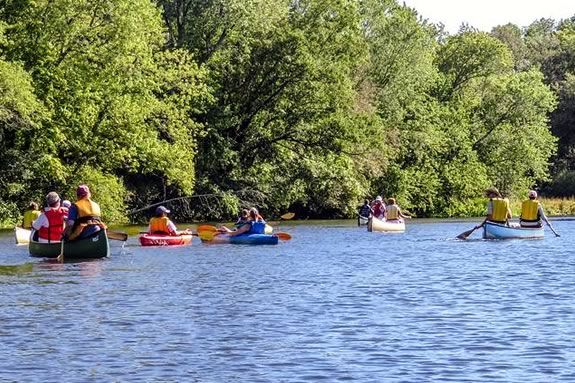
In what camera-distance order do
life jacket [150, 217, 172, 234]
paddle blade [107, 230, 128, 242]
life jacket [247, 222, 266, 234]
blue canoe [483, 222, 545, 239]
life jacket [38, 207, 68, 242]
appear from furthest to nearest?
blue canoe [483, 222, 545, 239] < life jacket [247, 222, 266, 234] < life jacket [150, 217, 172, 234] < paddle blade [107, 230, 128, 242] < life jacket [38, 207, 68, 242]

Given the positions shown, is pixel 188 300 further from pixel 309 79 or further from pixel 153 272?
pixel 309 79

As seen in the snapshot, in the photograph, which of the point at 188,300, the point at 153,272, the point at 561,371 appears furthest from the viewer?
the point at 153,272

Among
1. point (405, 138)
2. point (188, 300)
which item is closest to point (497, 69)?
point (405, 138)

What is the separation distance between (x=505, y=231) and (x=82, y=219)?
14063mm

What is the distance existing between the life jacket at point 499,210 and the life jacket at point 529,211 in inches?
27.4

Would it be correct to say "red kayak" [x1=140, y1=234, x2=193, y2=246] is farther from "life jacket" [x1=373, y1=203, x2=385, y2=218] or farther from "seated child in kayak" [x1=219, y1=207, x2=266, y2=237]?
"life jacket" [x1=373, y1=203, x2=385, y2=218]

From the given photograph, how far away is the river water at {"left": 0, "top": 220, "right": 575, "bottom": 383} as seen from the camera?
13.9 m

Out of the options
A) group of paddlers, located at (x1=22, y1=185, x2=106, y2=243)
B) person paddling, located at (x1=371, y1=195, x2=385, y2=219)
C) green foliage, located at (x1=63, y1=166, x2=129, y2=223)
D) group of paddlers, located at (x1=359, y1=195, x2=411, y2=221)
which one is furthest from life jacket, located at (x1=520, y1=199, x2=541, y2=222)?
green foliage, located at (x1=63, y1=166, x2=129, y2=223)

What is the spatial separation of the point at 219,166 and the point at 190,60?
4.89m

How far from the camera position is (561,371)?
13547 millimetres

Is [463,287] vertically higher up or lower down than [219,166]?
lower down

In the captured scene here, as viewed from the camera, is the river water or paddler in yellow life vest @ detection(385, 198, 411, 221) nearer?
the river water

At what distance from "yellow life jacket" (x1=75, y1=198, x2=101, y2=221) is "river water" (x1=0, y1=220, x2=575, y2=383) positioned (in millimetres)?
1199

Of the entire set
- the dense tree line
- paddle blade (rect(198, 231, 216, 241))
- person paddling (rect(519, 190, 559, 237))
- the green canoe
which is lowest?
the green canoe
